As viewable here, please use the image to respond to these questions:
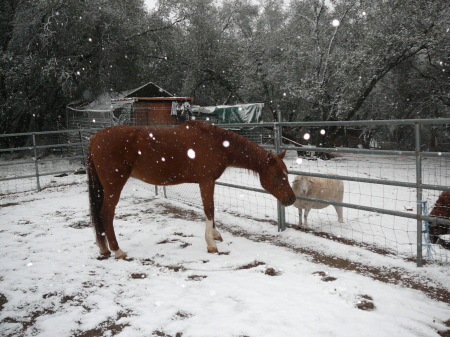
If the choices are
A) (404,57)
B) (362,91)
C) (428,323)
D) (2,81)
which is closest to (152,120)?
(2,81)

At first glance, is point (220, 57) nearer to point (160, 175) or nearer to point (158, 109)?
point (158, 109)

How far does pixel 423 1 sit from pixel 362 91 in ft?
13.3

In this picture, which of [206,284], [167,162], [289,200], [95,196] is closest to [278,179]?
[289,200]

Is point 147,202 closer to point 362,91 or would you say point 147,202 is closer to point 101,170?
point 101,170

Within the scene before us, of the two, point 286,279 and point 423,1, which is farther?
point 423,1

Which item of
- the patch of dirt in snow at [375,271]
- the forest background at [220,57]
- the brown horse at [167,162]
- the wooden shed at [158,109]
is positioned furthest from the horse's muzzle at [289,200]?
the wooden shed at [158,109]

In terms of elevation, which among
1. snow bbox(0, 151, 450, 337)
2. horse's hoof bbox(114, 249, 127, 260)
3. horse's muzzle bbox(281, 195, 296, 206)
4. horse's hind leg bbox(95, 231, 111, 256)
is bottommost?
snow bbox(0, 151, 450, 337)

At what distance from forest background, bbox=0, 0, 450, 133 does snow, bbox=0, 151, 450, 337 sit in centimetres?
803

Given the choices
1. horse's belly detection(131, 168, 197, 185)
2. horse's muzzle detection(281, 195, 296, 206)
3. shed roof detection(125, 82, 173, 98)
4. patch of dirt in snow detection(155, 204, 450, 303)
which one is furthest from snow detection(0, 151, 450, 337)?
shed roof detection(125, 82, 173, 98)

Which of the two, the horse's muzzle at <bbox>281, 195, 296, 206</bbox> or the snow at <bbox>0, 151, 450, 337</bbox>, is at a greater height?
the horse's muzzle at <bbox>281, 195, 296, 206</bbox>

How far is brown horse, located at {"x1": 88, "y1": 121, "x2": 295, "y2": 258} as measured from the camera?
3.91 m

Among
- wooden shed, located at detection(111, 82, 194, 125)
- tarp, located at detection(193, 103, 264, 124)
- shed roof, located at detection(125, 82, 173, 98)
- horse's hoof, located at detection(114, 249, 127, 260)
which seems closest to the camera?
horse's hoof, located at detection(114, 249, 127, 260)

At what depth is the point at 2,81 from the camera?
14.0 meters

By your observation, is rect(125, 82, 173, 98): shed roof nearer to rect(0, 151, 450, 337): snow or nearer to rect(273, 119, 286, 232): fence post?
rect(0, 151, 450, 337): snow
